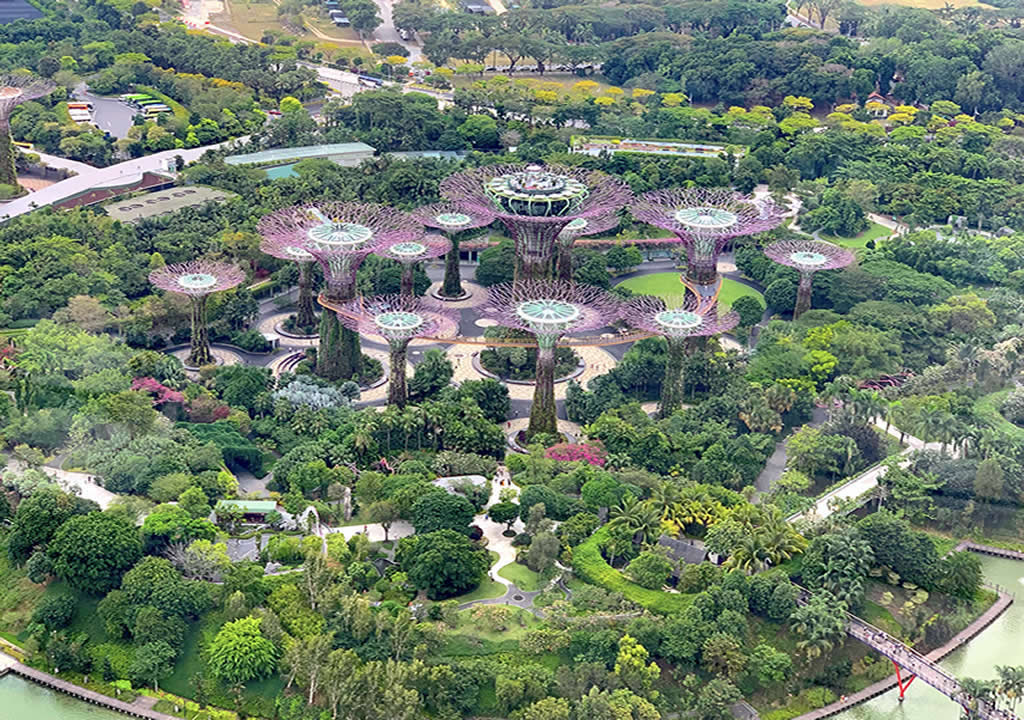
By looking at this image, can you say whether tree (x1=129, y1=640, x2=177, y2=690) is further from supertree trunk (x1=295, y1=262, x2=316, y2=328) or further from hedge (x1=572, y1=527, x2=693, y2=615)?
supertree trunk (x1=295, y1=262, x2=316, y2=328)

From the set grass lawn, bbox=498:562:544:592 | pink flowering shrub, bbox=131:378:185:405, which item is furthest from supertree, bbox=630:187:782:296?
pink flowering shrub, bbox=131:378:185:405

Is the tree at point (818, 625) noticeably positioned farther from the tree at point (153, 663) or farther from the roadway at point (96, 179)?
the roadway at point (96, 179)

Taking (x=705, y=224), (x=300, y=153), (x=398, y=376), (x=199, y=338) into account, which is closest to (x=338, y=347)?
(x=398, y=376)

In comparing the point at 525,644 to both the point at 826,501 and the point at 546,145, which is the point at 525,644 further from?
the point at 546,145

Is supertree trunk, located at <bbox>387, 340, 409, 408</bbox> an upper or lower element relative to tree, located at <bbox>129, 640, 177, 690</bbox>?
upper

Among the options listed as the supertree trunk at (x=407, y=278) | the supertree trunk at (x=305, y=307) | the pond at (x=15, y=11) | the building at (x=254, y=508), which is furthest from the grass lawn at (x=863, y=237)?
the pond at (x=15, y=11)

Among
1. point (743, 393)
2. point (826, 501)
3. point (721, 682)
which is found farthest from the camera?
point (743, 393)

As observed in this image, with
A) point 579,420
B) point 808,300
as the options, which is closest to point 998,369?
point 808,300
